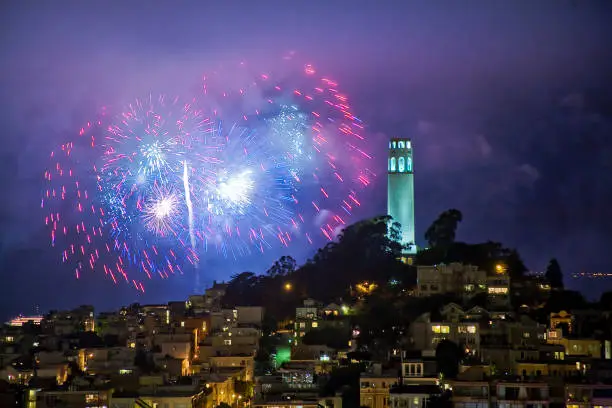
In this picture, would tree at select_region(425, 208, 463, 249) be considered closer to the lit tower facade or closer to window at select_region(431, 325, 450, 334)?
the lit tower facade

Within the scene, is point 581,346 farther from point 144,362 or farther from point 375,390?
point 144,362

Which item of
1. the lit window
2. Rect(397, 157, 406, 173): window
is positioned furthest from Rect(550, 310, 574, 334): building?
Rect(397, 157, 406, 173): window

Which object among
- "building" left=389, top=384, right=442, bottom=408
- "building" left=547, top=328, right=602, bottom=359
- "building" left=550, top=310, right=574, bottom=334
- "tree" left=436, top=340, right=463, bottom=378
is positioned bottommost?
"building" left=389, top=384, right=442, bottom=408

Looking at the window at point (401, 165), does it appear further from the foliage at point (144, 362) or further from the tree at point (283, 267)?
the foliage at point (144, 362)

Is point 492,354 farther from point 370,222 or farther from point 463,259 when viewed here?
point 370,222

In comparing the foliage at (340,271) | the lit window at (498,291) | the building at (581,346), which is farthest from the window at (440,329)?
the foliage at (340,271)

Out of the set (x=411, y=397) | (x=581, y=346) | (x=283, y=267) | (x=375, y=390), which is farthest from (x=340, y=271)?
(x=411, y=397)
